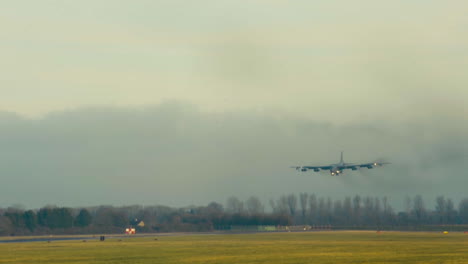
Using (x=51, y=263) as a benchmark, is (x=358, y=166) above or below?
above

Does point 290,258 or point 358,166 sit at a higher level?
point 358,166

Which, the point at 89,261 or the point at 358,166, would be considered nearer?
the point at 89,261

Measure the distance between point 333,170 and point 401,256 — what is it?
7007 centimetres

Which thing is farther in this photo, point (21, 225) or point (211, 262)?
point (21, 225)

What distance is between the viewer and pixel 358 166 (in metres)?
131

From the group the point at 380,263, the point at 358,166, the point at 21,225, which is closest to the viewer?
the point at 380,263

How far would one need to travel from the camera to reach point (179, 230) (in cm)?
18938

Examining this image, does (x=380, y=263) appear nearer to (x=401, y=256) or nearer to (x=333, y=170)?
(x=401, y=256)

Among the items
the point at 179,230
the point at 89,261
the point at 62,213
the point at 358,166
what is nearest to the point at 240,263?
the point at 89,261

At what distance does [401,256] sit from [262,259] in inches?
522

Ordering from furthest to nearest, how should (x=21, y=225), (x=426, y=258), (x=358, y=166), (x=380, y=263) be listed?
(x=21, y=225) → (x=358, y=166) → (x=426, y=258) → (x=380, y=263)

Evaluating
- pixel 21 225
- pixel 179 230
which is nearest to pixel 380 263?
pixel 179 230


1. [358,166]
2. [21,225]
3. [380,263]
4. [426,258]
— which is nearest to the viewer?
[380,263]

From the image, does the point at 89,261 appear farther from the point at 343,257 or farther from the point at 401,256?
the point at 401,256
